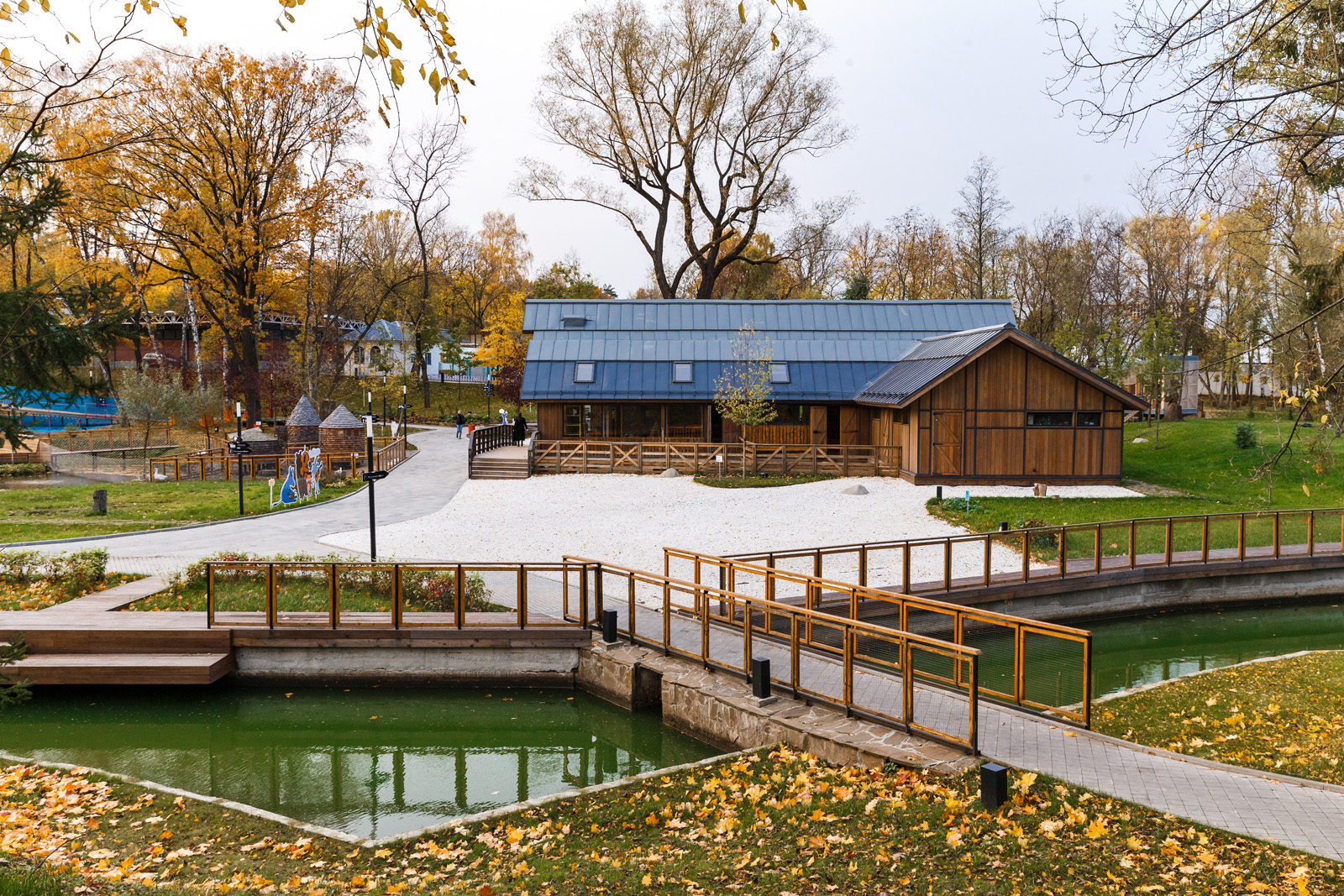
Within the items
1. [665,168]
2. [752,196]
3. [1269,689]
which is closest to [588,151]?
[665,168]

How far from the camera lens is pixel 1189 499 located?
79.7ft

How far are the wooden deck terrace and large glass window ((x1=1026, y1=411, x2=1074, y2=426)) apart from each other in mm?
19857

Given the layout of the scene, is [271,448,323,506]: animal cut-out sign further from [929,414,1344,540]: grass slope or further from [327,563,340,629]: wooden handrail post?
[929,414,1344,540]: grass slope

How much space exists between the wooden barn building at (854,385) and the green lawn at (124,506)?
1010 cm

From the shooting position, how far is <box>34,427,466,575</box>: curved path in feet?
56.4

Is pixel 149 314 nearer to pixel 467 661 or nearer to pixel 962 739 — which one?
pixel 467 661

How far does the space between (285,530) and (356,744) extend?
454 inches

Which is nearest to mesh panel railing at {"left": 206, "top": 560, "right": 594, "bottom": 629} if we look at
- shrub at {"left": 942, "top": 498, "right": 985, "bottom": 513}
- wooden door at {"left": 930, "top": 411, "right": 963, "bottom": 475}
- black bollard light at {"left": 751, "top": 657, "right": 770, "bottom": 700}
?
→ black bollard light at {"left": 751, "top": 657, "right": 770, "bottom": 700}

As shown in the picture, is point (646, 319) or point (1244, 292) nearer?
point (646, 319)

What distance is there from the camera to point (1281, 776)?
7.05 metres

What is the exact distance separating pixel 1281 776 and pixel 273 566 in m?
11.4

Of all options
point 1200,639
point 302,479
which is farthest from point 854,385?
point 302,479

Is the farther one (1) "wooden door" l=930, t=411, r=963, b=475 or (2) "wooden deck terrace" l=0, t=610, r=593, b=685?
(1) "wooden door" l=930, t=411, r=963, b=475

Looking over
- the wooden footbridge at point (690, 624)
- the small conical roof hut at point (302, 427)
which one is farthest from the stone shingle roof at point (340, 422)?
the wooden footbridge at point (690, 624)
